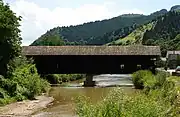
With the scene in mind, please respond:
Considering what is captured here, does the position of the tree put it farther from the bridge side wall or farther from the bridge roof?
the bridge side wall

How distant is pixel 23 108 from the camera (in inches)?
1257

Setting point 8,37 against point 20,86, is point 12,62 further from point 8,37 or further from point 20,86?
point 20,86

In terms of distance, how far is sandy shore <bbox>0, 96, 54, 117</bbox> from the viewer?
2864 cm

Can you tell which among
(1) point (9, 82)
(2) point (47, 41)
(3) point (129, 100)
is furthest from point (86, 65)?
(2) point (47, 41)

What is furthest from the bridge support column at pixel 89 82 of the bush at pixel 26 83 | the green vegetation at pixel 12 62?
the green vegetation at pixel 12 62

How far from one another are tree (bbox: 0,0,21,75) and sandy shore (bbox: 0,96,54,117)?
5.82 metres

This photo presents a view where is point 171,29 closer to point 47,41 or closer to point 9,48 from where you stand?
point 47,41

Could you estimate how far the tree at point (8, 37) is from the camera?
40.4 meters

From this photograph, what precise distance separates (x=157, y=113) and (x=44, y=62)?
45.9m

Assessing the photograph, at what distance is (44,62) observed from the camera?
57.6 metres

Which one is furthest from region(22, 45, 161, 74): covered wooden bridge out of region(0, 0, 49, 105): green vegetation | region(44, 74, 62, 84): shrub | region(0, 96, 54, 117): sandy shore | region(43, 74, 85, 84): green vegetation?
region(0, 96, 54, 117): sandy shore

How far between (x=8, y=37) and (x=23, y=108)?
11.0 meters

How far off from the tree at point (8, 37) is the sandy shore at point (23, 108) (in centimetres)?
582

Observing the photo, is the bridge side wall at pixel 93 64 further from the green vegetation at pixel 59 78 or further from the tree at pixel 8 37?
the tree at pixel 8 37
